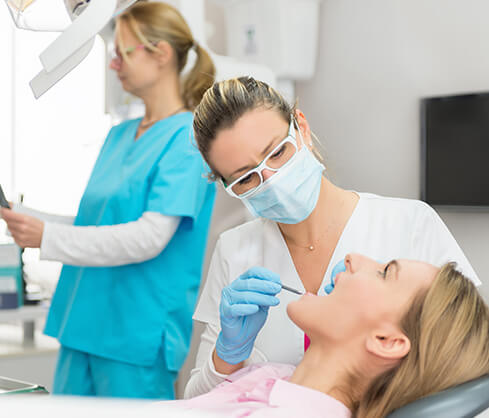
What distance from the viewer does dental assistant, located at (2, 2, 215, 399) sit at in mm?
1723

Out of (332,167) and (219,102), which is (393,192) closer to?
(332,167)

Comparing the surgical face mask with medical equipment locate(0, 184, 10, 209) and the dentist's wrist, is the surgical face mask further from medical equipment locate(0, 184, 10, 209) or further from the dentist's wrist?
medical equipment locate(0, 184, 10, 209)

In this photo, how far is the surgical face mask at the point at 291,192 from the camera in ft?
4.07

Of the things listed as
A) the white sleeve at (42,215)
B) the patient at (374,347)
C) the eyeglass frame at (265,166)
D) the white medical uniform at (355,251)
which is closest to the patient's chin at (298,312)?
the patient at (374,347)

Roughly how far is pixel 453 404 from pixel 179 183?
105cm

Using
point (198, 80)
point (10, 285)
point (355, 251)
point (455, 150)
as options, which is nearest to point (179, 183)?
point (198, 80)

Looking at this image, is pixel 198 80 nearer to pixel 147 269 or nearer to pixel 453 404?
pixel 147 269

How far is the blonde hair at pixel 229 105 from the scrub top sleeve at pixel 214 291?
0.69 ft

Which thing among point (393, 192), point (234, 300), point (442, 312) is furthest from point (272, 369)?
point (393, 192)

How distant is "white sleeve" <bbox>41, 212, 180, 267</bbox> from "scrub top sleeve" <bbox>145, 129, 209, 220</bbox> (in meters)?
0.04

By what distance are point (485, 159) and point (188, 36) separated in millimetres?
993

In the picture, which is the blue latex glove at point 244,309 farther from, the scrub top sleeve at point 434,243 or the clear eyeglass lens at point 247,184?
the scrub top sleeve at point 434,243

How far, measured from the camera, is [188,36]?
75.2 inches

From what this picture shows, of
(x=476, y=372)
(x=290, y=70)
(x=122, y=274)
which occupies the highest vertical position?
(x=290, y=70)
